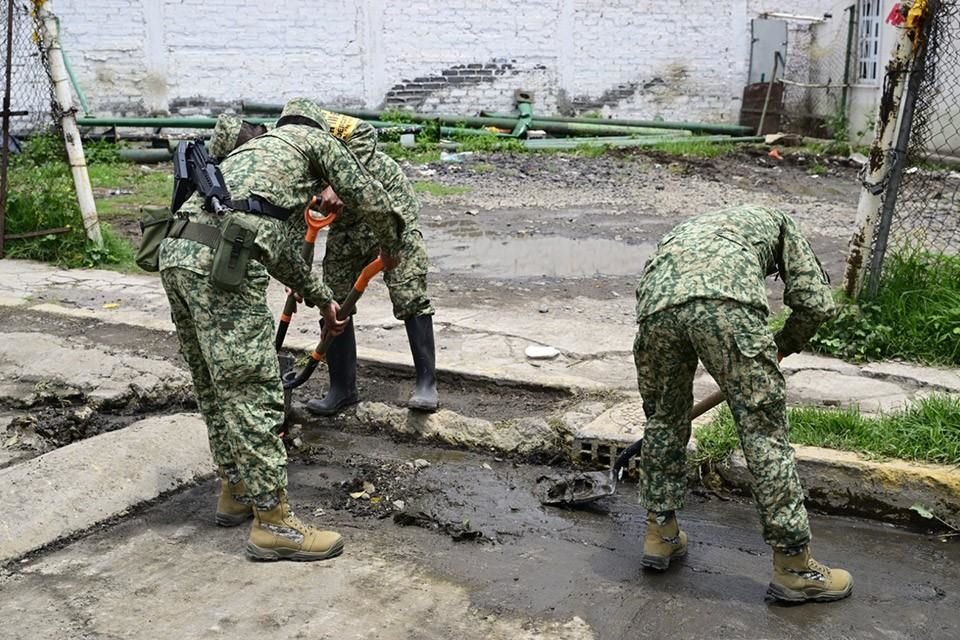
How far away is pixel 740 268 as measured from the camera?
3.39m

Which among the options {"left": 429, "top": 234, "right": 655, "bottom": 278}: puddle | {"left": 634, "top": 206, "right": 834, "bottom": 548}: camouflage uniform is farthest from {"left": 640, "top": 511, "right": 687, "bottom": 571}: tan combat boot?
{"left": 429, "top": 234, "right": 655, "bottom": 278}: puddle

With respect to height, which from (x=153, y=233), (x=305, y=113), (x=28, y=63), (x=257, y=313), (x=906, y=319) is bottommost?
(x=906, y=319)

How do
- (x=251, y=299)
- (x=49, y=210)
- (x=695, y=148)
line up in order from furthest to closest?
(x=695, y=148), (x=49, y=210), (x=251, y=299)

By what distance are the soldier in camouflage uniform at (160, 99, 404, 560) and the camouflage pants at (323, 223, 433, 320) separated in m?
1.02

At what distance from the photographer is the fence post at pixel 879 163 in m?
5.59

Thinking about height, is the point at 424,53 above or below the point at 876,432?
above

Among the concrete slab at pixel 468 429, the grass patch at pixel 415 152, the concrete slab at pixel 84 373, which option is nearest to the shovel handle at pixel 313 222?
the concrete slab at pixel 468 429

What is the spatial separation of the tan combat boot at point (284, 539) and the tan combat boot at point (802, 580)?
5.13 feet

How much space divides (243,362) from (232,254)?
384mm

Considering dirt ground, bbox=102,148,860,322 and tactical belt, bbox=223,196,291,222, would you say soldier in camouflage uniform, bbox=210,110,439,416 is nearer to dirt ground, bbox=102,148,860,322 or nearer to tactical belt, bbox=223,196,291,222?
tactical belt, bbox=223,196,291,222

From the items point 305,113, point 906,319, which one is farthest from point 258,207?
point 906,319

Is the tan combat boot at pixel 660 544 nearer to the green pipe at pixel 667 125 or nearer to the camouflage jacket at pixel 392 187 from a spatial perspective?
the camouflage jacket at pixel 392 187

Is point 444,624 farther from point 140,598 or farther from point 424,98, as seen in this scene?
point 424,98

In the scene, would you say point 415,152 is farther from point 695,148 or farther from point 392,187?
point 392,187
